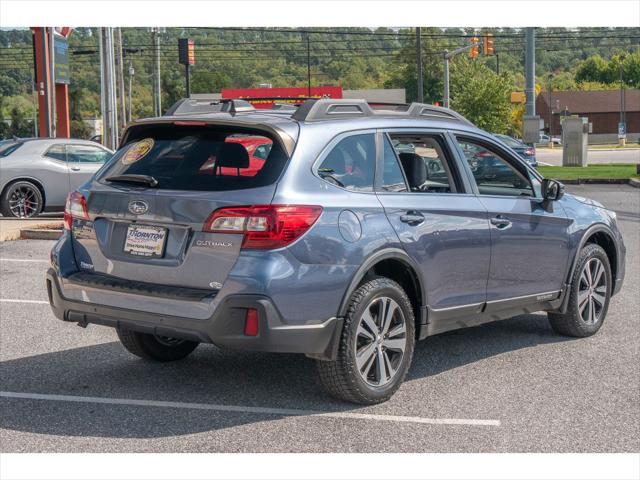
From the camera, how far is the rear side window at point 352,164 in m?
5.60

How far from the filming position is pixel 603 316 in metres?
7.98

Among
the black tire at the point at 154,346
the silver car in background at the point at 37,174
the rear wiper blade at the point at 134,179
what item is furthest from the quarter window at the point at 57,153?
the rear wiper blade at the point at 134,179

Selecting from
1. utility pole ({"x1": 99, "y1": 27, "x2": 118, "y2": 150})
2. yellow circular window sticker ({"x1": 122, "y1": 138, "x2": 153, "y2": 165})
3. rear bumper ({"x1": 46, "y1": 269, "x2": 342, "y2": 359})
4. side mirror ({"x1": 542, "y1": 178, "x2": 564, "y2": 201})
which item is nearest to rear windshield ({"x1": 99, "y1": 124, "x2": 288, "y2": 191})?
yellow circular window sticker ({"x1": 122, "y1": 138, "x2": 153, "y2": 165})

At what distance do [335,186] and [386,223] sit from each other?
1.39ft

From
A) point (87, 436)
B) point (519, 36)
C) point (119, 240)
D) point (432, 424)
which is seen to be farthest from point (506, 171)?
point (519, 36)

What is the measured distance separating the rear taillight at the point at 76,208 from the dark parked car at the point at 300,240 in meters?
0.02

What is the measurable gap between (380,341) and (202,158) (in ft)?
5.02

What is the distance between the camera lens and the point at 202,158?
18.3 ft

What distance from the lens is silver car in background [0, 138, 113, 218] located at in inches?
653

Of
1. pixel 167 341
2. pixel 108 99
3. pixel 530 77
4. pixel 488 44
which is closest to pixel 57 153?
pixel 167 341

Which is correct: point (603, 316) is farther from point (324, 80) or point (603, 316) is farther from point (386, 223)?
point (324, 80)

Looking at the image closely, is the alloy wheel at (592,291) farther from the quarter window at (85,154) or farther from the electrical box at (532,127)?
the electrical box at (532,127)

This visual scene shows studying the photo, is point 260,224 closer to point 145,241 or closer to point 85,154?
point 145,241

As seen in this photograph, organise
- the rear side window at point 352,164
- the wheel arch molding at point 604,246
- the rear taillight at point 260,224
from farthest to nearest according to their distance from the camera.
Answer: the wheel arch molding at point 604,246, the rear side window at point 352,164, the rear taillight at point 260,224
